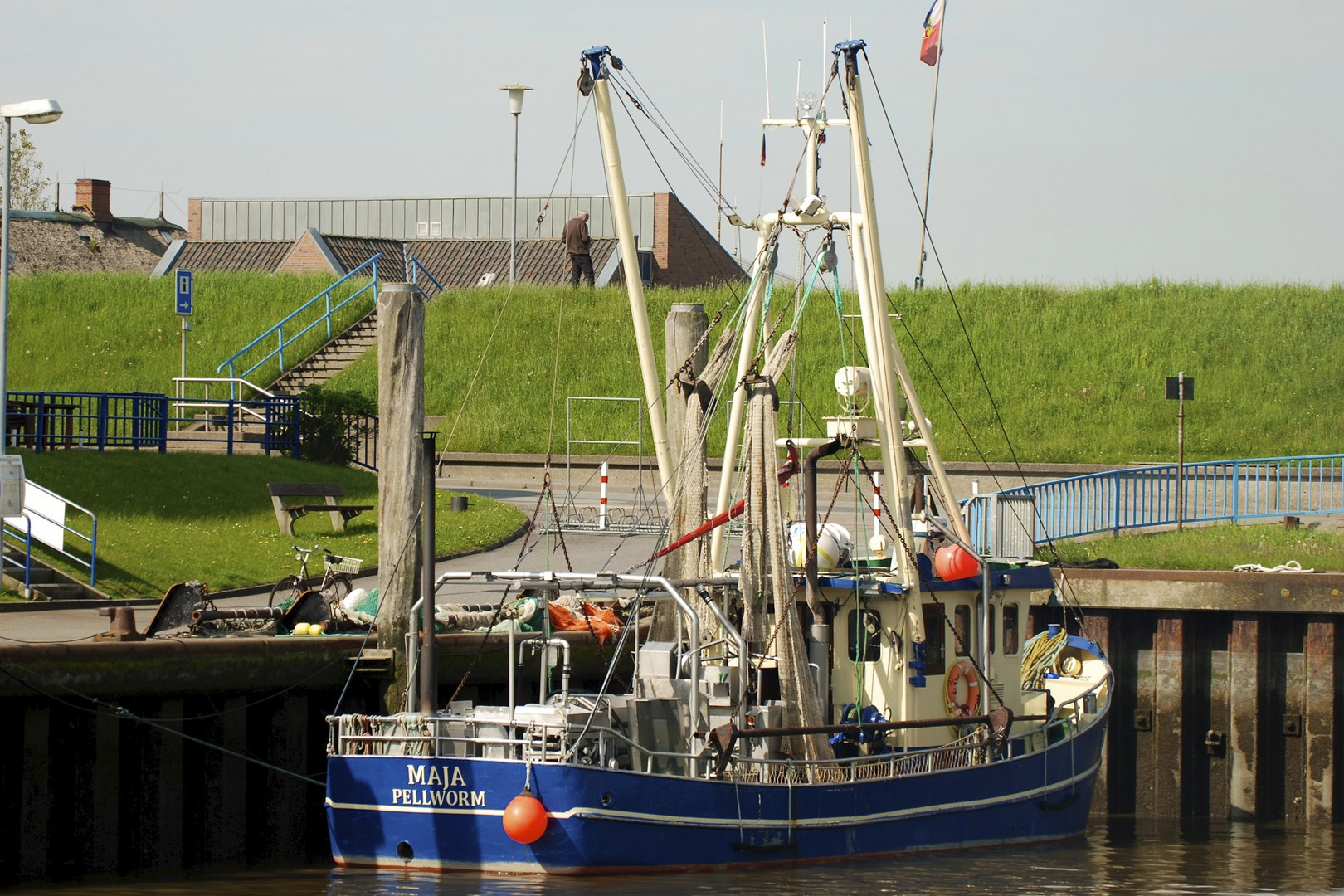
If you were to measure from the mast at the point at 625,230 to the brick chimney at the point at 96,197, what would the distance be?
46108mm

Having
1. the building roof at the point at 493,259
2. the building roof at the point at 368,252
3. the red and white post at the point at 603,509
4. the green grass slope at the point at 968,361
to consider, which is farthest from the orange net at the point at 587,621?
the building roof at the point at 368,252

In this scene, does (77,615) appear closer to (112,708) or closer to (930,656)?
(112,708)

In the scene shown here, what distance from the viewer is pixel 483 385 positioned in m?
38.3

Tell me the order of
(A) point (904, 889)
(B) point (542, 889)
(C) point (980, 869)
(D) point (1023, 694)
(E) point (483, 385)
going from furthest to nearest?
(E) point (483, 385) < (D) point (1023, 694) < (C) point (980, 869) < (A) point (904, 889) < (B) point (542, 889)

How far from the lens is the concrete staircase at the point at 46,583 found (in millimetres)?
17766

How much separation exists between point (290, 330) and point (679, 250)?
13941 millimetres

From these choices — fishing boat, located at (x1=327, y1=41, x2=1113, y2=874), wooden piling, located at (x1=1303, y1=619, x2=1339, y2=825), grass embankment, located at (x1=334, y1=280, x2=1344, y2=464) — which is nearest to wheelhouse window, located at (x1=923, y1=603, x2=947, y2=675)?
fishing boat, located at (x1=327, y1=41, x2=1113, y2=874)

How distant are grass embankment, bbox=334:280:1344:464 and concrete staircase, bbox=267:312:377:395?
73 centimetres

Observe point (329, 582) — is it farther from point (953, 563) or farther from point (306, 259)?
point (306, 259)

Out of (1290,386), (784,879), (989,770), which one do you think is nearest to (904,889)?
(784,879)

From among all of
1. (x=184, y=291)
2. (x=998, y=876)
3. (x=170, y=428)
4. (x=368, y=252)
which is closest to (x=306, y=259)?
(x=368, y=252)

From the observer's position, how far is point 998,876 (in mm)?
14430

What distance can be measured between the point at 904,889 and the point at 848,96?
23.7 ft

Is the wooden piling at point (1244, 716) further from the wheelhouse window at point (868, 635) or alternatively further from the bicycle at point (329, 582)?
the bicycle at point (329, 582)
